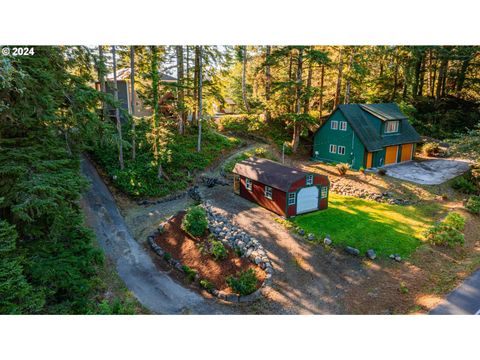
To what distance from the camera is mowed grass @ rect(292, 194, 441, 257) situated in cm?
1351

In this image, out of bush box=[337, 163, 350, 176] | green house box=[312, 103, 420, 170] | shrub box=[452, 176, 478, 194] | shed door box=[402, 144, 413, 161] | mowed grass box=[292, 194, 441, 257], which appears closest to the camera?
mowed grass box=[292, 194, 441, 257]

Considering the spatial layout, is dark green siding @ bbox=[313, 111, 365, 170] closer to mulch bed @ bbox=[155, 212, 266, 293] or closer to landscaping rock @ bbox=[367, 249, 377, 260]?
landscaping rock @ bbox=[367, 249, 377, 260]

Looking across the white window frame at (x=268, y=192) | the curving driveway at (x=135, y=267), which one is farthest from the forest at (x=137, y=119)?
the white window frame at (x=268, y=192)

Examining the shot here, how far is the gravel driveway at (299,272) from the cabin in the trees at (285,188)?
3.22ft

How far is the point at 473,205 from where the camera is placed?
16594 mm

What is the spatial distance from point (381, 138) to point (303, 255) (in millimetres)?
15025

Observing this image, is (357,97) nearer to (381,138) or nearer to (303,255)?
A: (381,138)

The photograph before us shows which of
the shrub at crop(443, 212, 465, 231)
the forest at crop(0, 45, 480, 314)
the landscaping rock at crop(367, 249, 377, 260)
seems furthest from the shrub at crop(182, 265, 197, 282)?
the shrub at crop(443, 212, 465, 231)

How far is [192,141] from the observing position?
24297mm

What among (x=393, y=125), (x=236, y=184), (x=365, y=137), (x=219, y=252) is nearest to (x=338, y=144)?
(x=365, y=137)

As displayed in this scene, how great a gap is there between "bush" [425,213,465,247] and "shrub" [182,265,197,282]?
10367mm

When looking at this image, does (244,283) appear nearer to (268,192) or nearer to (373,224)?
(268,192)

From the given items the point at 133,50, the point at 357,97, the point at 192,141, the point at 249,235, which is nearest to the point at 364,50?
the point at 357,97

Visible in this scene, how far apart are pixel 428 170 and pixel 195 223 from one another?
18.1 metres
